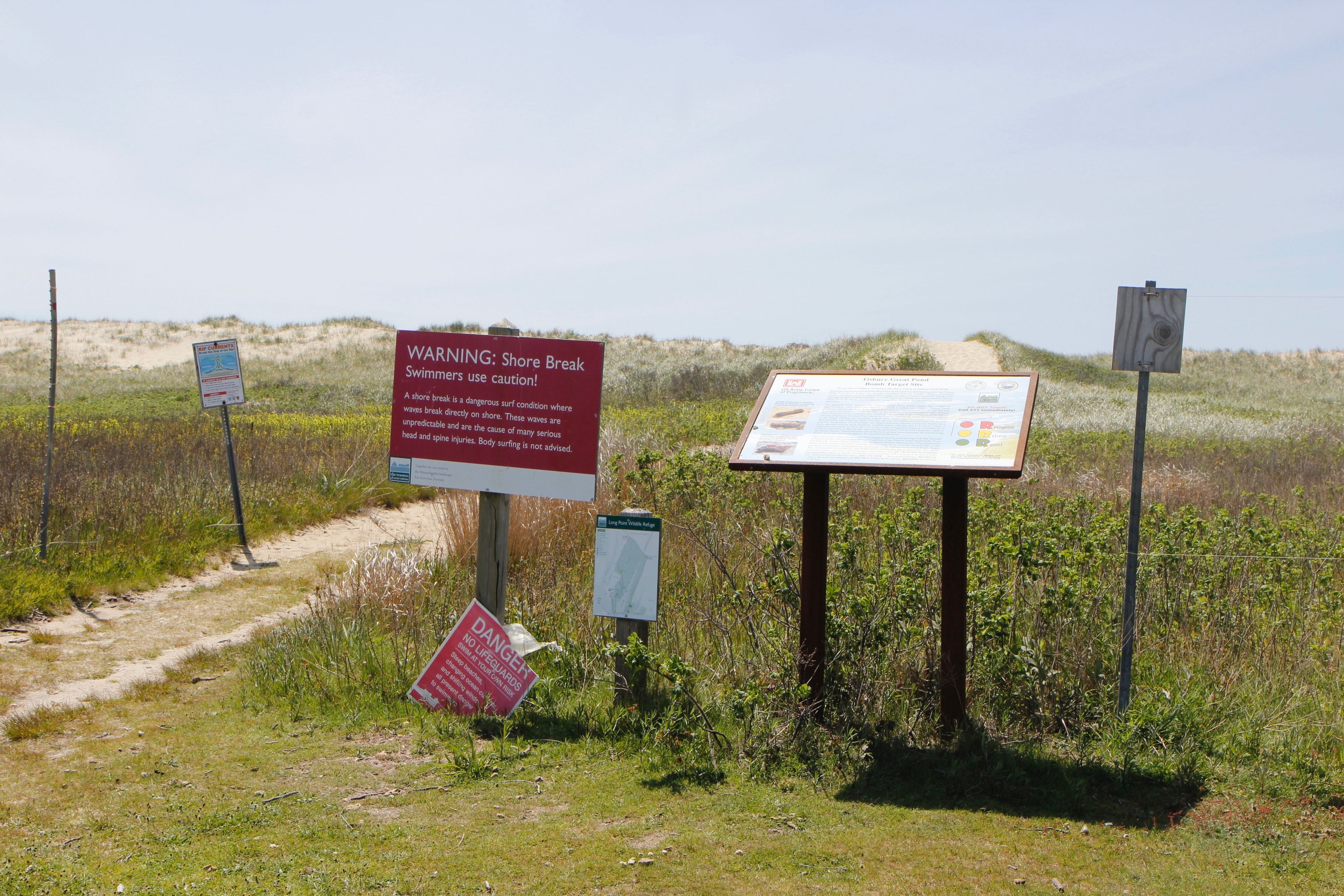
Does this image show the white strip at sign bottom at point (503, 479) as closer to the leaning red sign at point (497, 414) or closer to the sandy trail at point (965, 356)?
the leaning red sign at point (497, 414)

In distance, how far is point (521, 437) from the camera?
17.9ft

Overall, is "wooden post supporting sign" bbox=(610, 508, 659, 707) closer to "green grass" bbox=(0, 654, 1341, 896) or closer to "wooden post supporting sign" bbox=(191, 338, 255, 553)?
"green grass" bbox=(0, 654, 1341, 896)

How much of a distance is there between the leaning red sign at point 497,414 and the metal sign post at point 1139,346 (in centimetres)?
272

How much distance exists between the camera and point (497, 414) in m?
5.49

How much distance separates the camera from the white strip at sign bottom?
536 centimetres

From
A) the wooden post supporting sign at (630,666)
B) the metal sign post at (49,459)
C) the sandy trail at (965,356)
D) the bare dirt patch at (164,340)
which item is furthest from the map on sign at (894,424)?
the bare dirt patch at (164,340)

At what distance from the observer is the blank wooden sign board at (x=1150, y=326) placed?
4.59 meters

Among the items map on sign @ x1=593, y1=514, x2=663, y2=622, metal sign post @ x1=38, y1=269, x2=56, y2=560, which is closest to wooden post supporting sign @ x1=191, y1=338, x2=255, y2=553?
metal sign post @ x1=38, y1=269, x2=56, y2=560

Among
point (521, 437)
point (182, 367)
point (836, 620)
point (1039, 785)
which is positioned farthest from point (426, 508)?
point (182, 367)

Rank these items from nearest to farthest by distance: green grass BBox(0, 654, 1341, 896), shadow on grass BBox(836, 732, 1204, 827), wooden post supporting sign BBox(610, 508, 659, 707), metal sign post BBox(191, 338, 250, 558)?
1. green grass BBox(0, 654, 1341, 896)
2. shadow on grass BBox(836, 732, 1204, 827)
3. wooden post supporting sign BBox(610, 508, 659, 707)
4. metal sign post BBox(191, 338, 250, 558)

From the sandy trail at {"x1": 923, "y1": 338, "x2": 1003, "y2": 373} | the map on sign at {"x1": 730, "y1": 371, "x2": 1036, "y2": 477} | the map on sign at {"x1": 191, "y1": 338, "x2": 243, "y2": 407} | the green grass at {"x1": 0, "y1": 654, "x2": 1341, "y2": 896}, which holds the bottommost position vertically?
the green grass at {"x1": 0, "y1": 654, "x2": 1341, "y2": 896}

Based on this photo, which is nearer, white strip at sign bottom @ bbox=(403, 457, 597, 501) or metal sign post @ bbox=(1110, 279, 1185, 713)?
metal sign post @ bbox=(1110, 279, 1185, 713)

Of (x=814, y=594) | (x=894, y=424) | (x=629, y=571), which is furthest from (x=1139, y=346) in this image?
(x=629, y=571)

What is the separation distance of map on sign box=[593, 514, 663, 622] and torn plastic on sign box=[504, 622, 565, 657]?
68cm
